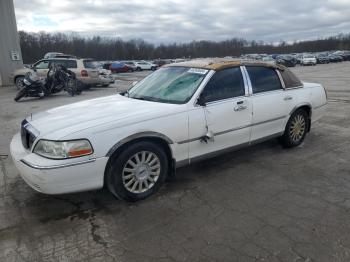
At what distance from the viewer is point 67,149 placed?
3.28 metres

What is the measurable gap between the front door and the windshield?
0.66ft

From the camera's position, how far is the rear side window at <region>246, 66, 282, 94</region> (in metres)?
4.86

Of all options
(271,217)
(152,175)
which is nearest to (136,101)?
(152,175)

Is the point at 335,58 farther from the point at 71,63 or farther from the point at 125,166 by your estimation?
the point at 125,166

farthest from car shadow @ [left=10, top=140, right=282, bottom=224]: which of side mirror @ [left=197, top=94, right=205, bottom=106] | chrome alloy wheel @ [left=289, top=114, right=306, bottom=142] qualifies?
chrome alloy wheel @ [left=289, top=114, right=306, bottom=142]

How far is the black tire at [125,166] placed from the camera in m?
3.54

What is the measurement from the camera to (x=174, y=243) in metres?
2.98

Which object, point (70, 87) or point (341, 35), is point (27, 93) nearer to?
point (70, 87)

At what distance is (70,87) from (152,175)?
10961 mm

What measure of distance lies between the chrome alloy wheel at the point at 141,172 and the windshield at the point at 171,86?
834mm

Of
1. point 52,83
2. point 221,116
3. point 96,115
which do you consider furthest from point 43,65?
point 221,116

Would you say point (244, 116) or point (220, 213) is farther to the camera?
point (244, 116)

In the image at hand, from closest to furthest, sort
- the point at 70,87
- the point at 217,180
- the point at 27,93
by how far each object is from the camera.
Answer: the point at 217,180, the point at 27,93, the point at 70,87

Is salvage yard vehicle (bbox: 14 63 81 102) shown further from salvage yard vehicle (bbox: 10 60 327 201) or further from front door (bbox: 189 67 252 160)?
front door (bbox: 189 67 252 160)
